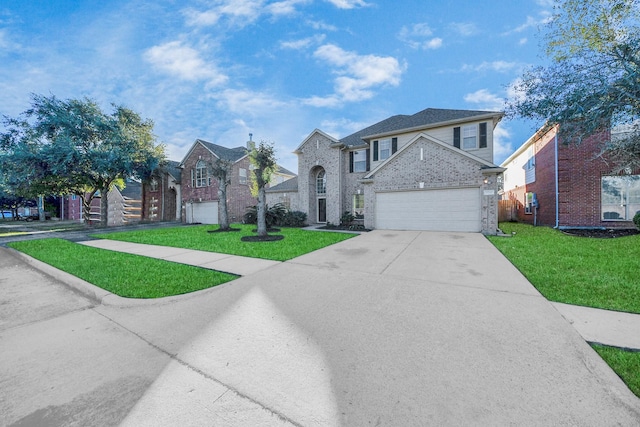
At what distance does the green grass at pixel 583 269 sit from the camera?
3.97 metres

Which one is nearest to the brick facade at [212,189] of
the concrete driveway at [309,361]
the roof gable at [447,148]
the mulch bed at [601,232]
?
the roof gable at [447,148]

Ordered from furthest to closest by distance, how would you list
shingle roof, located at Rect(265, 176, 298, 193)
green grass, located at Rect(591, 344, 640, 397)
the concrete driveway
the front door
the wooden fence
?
shingle roof, located at Rect(265, 176, 298, 193) < the wooden fence < the front door < green grass, located at Rect(591, 344, 640, 397) < the concrete driveway

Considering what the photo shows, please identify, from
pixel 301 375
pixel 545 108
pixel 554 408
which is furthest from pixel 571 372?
pixel 545 108

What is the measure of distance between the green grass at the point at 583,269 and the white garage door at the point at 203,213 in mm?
20134

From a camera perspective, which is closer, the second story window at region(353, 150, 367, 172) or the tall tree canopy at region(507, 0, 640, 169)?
the tall tree canopy at region(507, 0, 640, 169)

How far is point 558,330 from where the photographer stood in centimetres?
301

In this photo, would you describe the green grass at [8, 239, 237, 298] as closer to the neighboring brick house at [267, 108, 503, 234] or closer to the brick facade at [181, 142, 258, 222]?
the neighboring brick house at [267, 108, 503, 234]

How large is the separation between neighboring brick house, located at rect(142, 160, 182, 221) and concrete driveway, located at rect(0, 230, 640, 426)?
71.2 ft

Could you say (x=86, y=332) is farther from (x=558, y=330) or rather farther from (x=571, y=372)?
(x=558, y=330)

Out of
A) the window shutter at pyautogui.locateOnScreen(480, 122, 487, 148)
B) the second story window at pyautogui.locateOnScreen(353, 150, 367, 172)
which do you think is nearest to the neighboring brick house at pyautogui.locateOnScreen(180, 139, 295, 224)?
the second story window at pyautogui.locateOnScreen(353, 150, 367, 172)

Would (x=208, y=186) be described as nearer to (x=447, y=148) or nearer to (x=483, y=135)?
(x=447, y=148)

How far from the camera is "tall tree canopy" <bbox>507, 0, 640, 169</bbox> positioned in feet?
26.0

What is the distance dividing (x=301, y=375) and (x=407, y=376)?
0.99 m

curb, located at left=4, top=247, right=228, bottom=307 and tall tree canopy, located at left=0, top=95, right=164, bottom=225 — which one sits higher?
tall tree canopy, located at left=0, top=95, right=164, bottom=225
